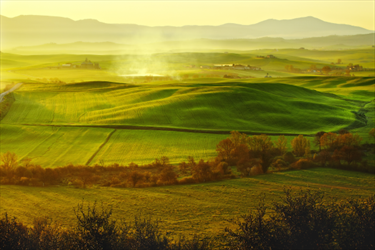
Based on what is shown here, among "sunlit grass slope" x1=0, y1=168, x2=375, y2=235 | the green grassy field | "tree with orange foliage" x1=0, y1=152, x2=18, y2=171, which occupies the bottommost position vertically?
"sunlit grass slope" x1=0, y1=168, x2=375, y2=235

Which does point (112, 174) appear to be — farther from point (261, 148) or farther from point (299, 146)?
point (299, 146)

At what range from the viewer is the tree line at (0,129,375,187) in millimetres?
35438

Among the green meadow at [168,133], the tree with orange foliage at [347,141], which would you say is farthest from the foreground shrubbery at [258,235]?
the tree with orange foliage at [347,141]

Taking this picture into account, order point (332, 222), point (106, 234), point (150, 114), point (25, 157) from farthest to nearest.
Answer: point (150, 114) → point (25, 157) → point (332, 222) → point (106, 234)

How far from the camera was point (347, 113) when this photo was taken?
2894 inches

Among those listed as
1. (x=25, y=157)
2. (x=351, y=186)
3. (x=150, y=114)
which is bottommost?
(x=351, y=186)

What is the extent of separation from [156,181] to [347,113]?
5450 centimetres

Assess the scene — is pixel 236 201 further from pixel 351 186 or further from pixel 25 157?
pixel 25 157

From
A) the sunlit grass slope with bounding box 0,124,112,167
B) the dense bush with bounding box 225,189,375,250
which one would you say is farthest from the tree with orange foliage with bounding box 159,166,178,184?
the dense bush with bounding box 225,189,375,250

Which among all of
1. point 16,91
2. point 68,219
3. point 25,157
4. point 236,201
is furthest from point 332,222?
point 16,91

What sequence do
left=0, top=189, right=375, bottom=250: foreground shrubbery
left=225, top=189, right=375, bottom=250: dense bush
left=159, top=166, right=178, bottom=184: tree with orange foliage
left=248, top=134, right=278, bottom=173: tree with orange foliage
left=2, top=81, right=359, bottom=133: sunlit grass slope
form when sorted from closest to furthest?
left=0, top=189, right=375, bottom=250: foreground shrubbery → left=225, top=189, right=375, bottom=250: dense bush → left=159, top=166, right=178, bottom=184: tree with orange foliage → left=248, top=134, right=278, bottom=173: tree with orange foliage → left=2, top=81, right=359, bottom=133: sunlit grass slope

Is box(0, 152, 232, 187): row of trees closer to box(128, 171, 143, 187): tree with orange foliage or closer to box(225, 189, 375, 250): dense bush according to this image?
box(128, 171, 143, 187): tree with orange foliage

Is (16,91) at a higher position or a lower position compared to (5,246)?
higher

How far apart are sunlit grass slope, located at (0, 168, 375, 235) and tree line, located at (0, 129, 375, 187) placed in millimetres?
1553
